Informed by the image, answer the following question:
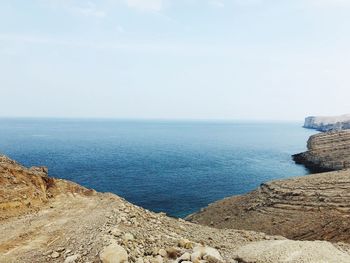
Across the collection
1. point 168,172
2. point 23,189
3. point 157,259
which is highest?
point 23,189

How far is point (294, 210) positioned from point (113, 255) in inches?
1510

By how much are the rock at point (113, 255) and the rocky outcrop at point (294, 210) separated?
103 feet

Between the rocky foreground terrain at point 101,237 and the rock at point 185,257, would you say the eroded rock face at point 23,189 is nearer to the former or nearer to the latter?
the rocky foreground terrain at point 101,237

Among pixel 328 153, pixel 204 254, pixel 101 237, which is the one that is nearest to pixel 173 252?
pixel 204 254

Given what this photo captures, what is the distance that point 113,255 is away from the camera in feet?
54.8

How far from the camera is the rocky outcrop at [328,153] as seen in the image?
10325 cm

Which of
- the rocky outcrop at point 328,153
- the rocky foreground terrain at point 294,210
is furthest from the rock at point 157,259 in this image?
the rocky outcrop at point 328,153

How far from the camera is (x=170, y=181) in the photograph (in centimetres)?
8769

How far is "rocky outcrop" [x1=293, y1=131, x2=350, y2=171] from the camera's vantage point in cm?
10325

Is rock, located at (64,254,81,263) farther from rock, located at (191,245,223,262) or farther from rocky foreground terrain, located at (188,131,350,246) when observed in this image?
rocky foreground terrain, located at (188,131,350,246)

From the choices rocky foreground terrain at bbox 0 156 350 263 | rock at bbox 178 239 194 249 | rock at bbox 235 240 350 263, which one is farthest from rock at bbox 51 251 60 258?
rock at bbox 235 240 350 263

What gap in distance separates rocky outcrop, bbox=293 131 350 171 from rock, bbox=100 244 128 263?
94.2 metres

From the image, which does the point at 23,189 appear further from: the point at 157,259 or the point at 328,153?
the point at 328,153

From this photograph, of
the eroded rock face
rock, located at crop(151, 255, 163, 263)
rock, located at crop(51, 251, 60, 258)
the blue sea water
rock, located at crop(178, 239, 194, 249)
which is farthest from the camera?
the blue sea water
